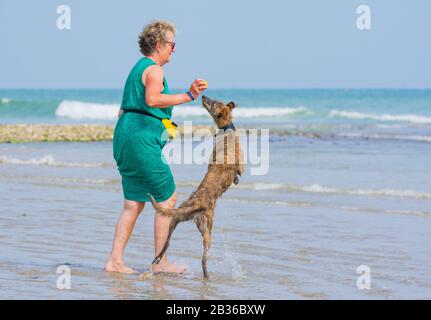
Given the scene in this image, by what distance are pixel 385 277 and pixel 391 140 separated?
738 inches

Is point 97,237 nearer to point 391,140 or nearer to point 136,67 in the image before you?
point 136,67

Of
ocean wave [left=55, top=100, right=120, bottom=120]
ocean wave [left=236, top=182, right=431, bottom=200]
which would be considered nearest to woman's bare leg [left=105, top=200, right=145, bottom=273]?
ocean wave [left=236, top=182, right=431, bottom=200]

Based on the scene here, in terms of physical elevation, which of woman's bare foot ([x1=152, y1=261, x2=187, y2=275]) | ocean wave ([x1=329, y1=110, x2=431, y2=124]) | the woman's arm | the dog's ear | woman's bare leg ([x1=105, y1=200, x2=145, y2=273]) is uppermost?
ocean wave ([x1=329, y1=110, x2=431, y2=124])

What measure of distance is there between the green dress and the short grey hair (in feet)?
0.33

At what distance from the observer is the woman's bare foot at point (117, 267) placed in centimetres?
650

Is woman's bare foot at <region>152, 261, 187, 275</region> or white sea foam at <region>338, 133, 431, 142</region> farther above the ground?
white sea foam at <region>338, 133, 431, 142</region>

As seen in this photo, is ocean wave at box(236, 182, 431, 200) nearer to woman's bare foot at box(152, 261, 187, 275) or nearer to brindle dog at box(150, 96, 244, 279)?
woman's bare foot at box(152, 261, 187, 275)

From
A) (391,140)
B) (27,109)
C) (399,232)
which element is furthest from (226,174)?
(27,109)

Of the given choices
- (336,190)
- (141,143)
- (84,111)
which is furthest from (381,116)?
(141,143)

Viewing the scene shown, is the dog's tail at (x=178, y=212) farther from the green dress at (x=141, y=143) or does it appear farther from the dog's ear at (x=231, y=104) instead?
the dog's ear at (x=231, y=104)

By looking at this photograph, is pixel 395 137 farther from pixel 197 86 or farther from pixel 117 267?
pixel 197 86

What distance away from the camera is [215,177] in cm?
627

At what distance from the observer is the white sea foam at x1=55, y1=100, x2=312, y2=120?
169ft

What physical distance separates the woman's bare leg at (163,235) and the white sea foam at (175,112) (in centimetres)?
4267
